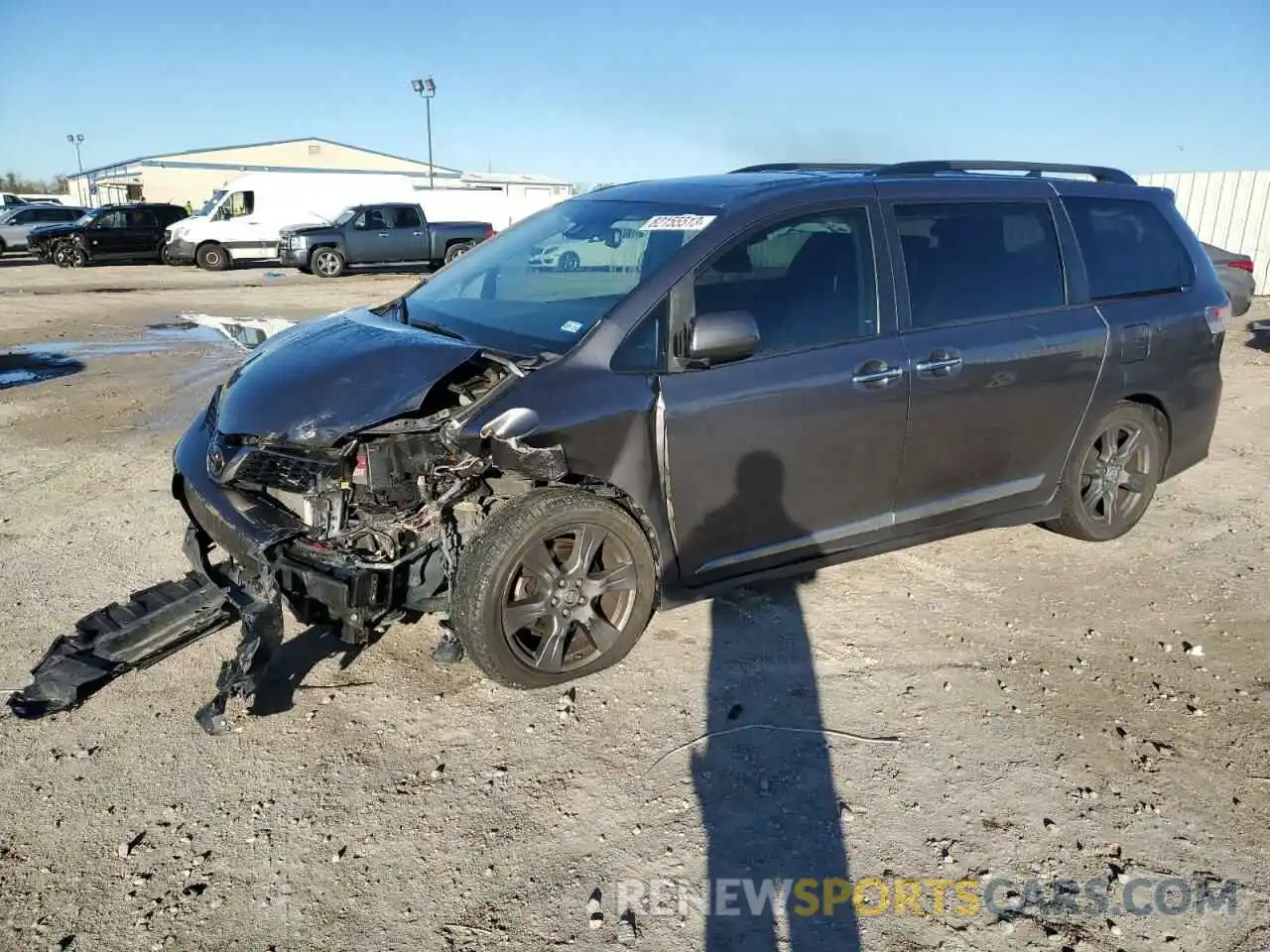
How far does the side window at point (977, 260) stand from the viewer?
4.04 metres

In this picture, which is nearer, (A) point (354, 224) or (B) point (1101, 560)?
(B) point (1101, 560)

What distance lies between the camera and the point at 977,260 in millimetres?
4250

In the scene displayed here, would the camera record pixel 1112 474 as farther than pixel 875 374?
Yes

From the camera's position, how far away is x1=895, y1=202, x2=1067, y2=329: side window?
13.3 feet

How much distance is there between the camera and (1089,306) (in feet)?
14.9

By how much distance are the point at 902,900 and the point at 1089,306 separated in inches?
127

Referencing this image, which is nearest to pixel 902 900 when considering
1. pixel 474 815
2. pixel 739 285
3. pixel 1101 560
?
pixel 474 815

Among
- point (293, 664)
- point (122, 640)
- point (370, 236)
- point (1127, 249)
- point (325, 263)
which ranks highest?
point (370, 236)

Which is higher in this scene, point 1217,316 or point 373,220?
point 373,220

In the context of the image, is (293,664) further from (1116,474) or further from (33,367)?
(33,367)

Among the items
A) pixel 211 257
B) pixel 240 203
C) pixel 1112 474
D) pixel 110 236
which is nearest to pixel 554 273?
pixel 1112 474

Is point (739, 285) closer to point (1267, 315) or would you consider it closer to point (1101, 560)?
point (1101, 560)

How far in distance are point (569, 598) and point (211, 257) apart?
84.1 ft

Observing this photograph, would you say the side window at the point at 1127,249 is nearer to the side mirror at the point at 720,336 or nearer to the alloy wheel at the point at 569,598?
the side mirror at the point at 720,336
